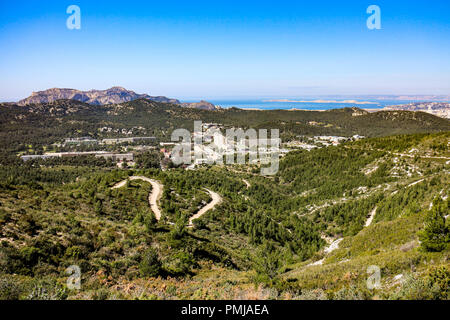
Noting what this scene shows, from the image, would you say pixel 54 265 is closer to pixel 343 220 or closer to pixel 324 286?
pixel 324 286

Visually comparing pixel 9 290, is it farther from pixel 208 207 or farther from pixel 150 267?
pixel 208 207

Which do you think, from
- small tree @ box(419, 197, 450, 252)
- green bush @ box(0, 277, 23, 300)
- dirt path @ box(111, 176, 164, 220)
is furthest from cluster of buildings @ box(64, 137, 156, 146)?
small tree @ box(419, 197, 450, 252)

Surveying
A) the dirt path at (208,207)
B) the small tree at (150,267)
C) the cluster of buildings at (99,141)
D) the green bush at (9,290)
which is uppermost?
the cluster of buildings at (99,141)

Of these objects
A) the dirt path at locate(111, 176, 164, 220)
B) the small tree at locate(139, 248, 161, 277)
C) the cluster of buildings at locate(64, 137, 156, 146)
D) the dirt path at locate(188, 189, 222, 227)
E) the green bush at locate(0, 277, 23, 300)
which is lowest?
the dirt path at locate(188, 189, 222, 227)

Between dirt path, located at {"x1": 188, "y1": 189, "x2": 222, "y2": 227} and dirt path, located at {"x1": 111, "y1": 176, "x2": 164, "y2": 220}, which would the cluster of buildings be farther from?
dirt path, located at {"x1": 188, "y1": 189, "x2": 222, "y2": 227}

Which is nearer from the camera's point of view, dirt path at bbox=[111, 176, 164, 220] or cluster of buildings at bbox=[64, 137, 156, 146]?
dirt path at bbox=[111, 176, 164, 220]

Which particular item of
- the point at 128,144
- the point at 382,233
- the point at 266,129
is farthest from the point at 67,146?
the point at 382,233

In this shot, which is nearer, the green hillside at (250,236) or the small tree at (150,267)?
the green hillside at (250,236)

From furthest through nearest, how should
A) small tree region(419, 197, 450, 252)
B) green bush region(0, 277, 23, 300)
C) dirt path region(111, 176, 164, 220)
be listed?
1. dirt path region(111, 176, 164, 220)
2. small tree region(419, 197, 450, 252)
3. green bush region(0, 277, 23, 300)

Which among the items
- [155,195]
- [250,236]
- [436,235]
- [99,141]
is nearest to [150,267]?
[436,235]

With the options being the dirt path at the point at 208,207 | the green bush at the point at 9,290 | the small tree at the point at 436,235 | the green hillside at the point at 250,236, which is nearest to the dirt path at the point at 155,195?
the green hillside at the point at 250,236

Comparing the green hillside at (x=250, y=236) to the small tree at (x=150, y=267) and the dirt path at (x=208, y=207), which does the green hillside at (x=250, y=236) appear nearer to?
the small tree at (x=150, y=267)
